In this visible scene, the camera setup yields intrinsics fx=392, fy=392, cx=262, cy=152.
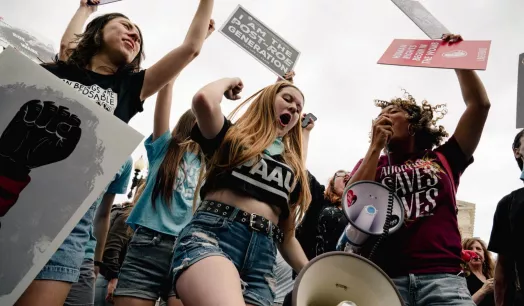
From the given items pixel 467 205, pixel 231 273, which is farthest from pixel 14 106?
pixel 467 205

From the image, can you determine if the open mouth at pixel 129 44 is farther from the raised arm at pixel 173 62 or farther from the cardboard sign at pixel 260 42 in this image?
the cardboard sign at pixel 260 42

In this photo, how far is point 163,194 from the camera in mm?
2438

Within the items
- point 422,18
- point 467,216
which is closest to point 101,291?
point 422,18

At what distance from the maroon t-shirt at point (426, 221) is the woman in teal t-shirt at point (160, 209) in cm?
118

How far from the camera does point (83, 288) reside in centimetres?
212

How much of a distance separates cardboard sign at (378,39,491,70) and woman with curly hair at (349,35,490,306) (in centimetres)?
9

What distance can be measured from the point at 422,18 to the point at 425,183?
1.01 meters

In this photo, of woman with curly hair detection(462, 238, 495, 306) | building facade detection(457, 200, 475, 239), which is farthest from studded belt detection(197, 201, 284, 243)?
building facade detection(457, 200, 475, 239)

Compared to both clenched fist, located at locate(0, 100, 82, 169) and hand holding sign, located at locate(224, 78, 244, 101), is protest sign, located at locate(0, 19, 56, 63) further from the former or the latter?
hand holding sign, located at locate(224, 78, 244, 101)

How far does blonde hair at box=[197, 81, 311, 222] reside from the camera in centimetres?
174

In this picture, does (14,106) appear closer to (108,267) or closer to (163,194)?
(163,194)

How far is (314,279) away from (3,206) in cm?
113

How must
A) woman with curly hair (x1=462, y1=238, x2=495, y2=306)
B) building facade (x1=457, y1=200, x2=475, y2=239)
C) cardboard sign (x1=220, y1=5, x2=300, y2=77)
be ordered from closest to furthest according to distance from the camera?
cardboard sign (x1=220, y1=5, x2=300, y2=77), woman with curly hair (x1=462, y1=238, x2=495, y2=306), building facade (x1=457, y1=200, x2=475, y2=239)

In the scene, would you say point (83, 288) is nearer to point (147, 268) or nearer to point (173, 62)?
point (147, 268)
